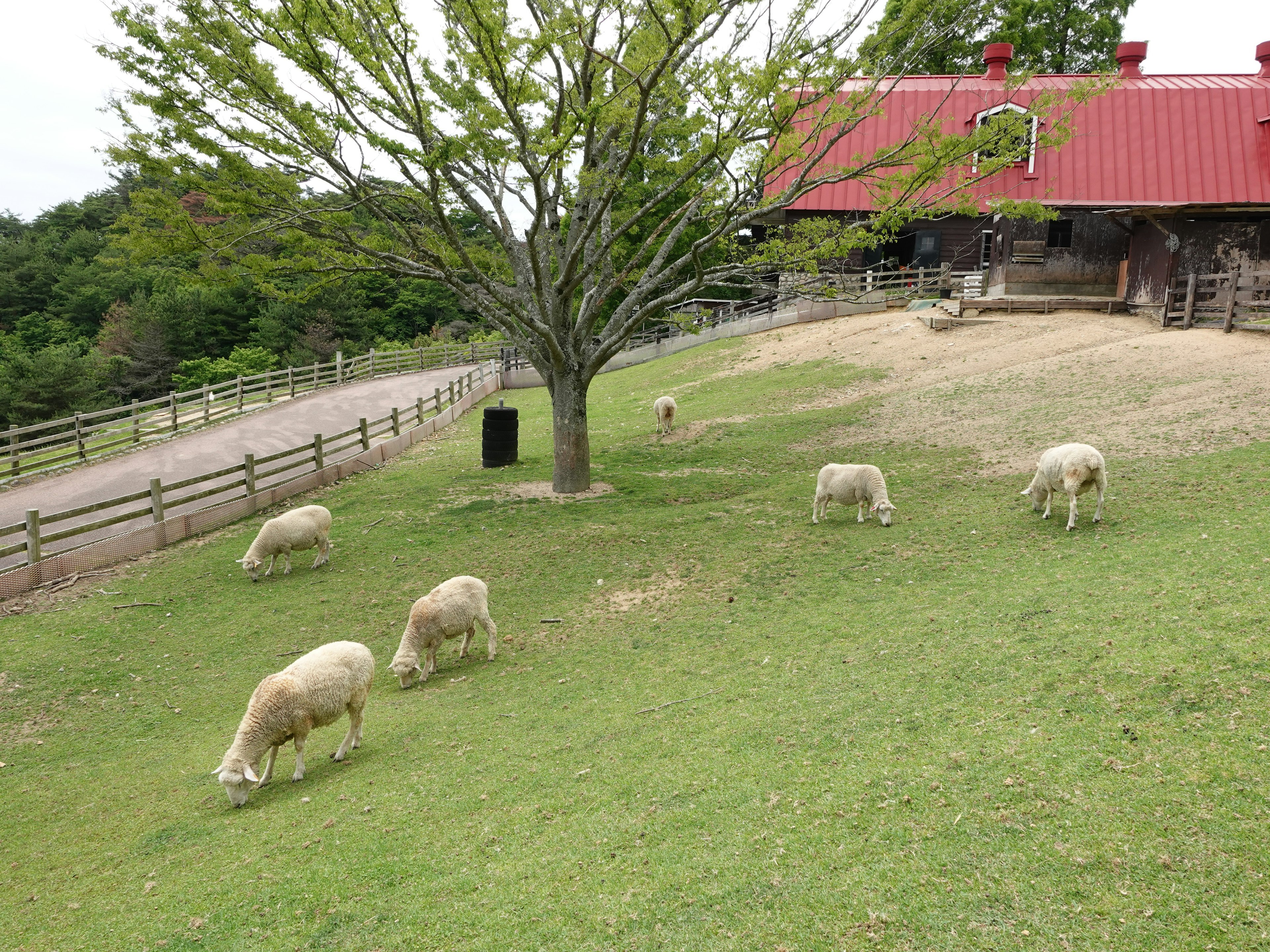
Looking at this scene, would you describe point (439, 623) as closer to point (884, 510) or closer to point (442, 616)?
point (442, 616)

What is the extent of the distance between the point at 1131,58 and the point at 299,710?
3825 centimetres

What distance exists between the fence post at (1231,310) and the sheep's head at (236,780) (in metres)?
22.2

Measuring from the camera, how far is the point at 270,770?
677 centimetres

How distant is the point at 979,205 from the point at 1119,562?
84.9ft

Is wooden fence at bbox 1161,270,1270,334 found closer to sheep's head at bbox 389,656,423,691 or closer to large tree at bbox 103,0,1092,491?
large tree at bbox 103,0,1092,491

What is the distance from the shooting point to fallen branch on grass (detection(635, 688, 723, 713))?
7.16 m

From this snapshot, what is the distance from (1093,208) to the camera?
92.1 feet

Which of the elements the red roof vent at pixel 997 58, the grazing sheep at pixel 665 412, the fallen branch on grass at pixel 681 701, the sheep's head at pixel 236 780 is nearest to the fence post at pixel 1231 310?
the grazing sheep at pixel 665 412

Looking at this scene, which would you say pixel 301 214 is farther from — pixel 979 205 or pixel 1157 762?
pixel 979 205

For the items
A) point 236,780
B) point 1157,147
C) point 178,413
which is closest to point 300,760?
point 236,780

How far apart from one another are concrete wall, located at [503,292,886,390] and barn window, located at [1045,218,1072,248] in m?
6.14

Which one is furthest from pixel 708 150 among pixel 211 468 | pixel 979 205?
pixel 979 205

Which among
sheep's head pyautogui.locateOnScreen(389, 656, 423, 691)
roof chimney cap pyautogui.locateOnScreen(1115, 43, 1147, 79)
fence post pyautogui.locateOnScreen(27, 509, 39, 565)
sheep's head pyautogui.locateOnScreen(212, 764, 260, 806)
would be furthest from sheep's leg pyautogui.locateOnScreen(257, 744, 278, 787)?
roof chimney cap pyautogui.locateOnScreen(1115, 43, 1147, 79)

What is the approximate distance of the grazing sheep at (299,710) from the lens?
6.38 metres
